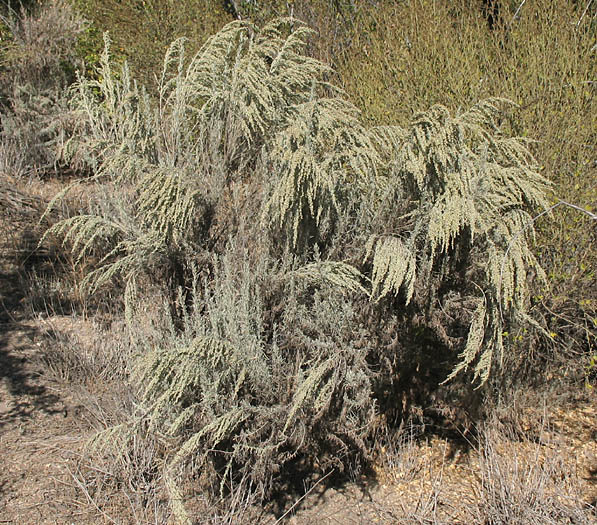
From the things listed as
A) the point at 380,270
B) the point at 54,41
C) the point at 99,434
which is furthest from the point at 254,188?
the point at 54,41

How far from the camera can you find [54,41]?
23.1ft

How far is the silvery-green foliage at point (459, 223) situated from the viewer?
9.75 ft

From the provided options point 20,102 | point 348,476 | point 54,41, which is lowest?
point 348,476

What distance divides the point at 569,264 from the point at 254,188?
1.98m

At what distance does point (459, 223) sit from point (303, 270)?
2.82 ft

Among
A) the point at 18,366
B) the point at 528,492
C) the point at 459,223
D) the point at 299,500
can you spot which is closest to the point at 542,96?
the point at 459,223

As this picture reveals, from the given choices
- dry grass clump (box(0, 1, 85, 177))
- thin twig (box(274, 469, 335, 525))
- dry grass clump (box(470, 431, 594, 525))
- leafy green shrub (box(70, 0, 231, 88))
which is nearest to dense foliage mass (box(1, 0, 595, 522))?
thin twig (box(274, 469, 335, 525))

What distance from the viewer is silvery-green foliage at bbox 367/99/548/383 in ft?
9.75

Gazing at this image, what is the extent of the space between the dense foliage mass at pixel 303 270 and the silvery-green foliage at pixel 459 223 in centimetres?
1

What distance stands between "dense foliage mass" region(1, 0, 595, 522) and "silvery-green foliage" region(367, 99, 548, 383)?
0.01 m

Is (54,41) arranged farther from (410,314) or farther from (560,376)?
(560,376)

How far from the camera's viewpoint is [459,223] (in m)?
2.99

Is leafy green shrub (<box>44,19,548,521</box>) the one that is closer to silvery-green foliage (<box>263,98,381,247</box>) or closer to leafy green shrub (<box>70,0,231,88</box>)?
silvery-green foliage (<box>263,98,381,247</box>)

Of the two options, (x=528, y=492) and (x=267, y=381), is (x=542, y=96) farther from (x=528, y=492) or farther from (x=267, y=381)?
(x=267, y=381)
